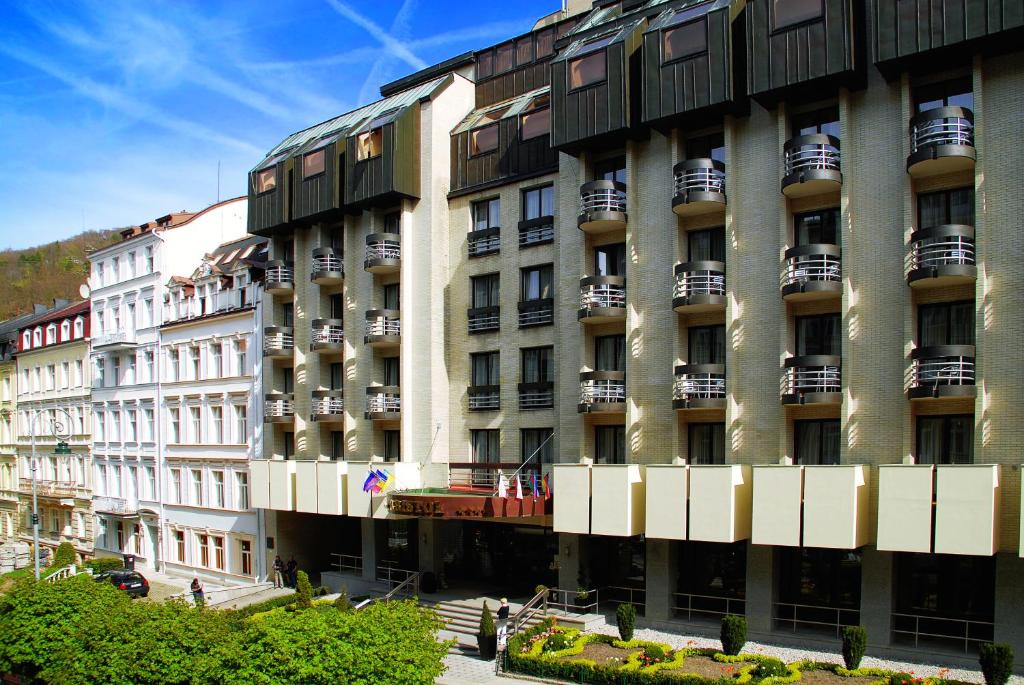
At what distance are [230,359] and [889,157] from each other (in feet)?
123

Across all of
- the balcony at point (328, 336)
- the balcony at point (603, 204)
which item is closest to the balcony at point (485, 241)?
the balcony at point (603, 204)

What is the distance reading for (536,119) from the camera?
132ft

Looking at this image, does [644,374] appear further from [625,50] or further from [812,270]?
[625,50]

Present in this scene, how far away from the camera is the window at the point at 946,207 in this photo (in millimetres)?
28281

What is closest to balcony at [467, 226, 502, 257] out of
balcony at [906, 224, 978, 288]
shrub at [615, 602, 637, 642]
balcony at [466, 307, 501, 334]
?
balcony at [466, 307, 501, 334]

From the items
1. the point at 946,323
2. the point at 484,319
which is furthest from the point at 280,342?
the point at 946,323

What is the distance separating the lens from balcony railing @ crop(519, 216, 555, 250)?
39487 mm

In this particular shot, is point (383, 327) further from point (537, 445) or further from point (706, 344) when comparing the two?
point (706, 344)

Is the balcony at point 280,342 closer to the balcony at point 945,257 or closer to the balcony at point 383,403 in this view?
the balcony at point 383,403

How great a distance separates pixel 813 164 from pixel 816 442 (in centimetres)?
927

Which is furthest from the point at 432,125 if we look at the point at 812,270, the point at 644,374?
the point at 812,270

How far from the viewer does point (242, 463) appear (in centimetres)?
5159

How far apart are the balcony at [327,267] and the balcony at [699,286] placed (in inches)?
773

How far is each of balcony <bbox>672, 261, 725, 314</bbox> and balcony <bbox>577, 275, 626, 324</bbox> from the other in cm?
300
